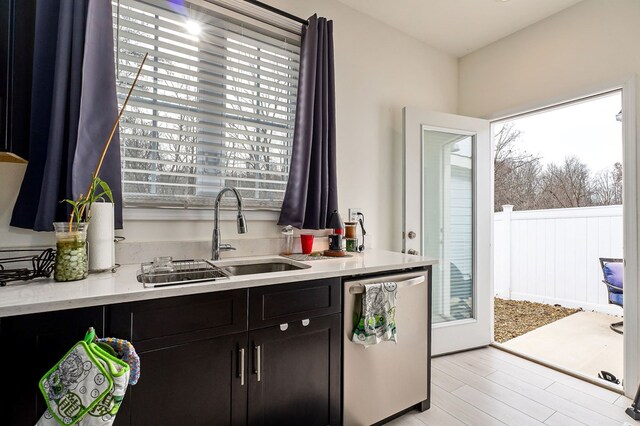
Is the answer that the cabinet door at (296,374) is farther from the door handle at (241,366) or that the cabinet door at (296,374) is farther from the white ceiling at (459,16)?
the white ceiling at (459,16)

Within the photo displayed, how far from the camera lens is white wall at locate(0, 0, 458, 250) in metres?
2.45

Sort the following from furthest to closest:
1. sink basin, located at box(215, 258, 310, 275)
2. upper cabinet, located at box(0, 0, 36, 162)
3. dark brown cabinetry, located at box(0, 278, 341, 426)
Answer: sink basin, located at box(215, 258, 310, 275) < upper cabinet, located at box(0, 0, 36, 162) < dark brown cabinetry, located at box(0, 278, 341, 426)

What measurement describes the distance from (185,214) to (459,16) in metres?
2.63

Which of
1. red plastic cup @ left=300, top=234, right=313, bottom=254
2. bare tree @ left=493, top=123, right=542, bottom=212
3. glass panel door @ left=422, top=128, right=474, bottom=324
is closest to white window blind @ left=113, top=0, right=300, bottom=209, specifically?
red plastic cup @ left=300, top=234, right=313, bottom=254

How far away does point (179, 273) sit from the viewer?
4.72 ft

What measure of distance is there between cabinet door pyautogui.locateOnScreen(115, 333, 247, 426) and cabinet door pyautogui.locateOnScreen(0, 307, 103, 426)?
0.24 meters

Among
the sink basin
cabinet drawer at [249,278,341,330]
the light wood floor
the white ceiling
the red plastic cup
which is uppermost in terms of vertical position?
the white ceiling

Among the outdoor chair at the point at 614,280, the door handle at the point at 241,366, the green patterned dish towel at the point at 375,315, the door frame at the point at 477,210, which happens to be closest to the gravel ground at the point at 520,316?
the door frame at the point at 477,210

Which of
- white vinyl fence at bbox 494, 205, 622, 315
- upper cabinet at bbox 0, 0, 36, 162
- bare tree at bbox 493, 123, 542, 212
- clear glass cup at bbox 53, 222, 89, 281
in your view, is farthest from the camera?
bare tree at bbox 493, 123, 542, 212

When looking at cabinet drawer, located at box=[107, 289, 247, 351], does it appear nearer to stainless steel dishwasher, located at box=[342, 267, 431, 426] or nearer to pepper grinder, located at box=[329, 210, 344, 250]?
stainless steel dishwasher, located at box=[342, 267, 431, 426]

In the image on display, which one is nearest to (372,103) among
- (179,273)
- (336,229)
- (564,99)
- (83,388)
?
(336,229)

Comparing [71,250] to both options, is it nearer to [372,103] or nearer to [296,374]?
[296,374]

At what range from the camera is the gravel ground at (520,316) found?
344 centimetres

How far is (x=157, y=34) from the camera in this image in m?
1.76
